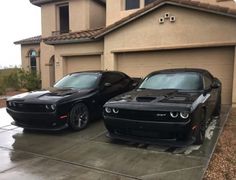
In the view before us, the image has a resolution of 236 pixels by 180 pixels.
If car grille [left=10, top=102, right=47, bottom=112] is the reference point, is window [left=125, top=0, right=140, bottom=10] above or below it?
above

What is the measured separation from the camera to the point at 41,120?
6.51 meters

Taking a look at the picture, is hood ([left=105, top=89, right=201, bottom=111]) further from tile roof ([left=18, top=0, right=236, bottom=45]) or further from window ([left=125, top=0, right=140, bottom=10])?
window ([left=125, top=0, right=140, bottom=10])

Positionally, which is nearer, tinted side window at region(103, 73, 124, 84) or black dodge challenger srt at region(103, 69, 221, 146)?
black dodge challenger srt at region(103, 69, 221, 146)

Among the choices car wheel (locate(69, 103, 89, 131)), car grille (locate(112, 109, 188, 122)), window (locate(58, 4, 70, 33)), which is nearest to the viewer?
car grille (locate(112, 109, 188, 122))

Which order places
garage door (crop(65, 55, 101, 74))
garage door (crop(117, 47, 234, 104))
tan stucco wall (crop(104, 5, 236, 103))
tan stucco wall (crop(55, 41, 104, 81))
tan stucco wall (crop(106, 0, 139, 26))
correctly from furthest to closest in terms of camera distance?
tan stucco wall (crop(106, 0, 139, 26)), garage door (crop(65, 55, 101, 74)), tan stucco wall (crop(55, 41, 104, 81)), garage door (crop(117, 47, 234, 104)), tan stucco wall (crop(104, 5, 236, 103))

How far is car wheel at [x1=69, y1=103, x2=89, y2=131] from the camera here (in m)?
6.79

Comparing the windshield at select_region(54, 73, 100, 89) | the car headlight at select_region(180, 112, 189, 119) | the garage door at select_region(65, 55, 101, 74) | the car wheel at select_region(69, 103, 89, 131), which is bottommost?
the car wheel at select_region(69, 103, 89, 131)

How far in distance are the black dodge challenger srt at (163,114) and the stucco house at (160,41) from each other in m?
4.08

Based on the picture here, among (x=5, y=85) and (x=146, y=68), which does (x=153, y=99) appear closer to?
(x=146, y=68)

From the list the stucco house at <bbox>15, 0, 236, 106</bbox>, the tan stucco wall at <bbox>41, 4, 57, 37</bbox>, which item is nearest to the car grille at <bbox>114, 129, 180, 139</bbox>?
the stucco house at <bbox>15, 0, 236, 106</bbox>

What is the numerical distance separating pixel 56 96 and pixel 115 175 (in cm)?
316

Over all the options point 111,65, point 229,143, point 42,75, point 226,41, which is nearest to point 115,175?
point 229,143

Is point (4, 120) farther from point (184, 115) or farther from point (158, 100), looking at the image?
point (184, 115)

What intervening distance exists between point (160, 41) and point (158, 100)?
5.89m
